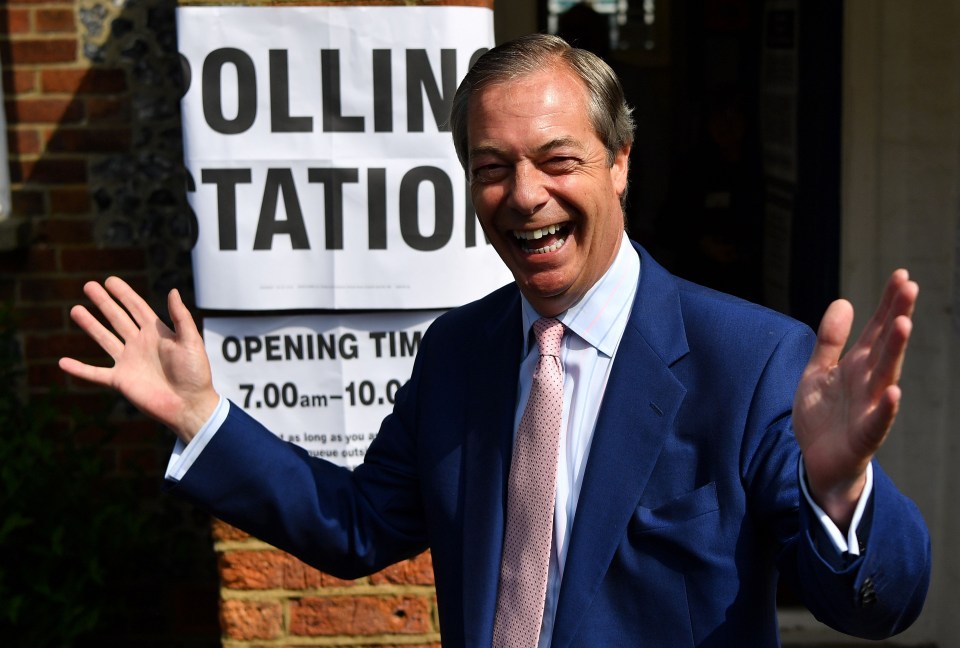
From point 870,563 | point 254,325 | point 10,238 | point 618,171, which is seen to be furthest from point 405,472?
point 10,238

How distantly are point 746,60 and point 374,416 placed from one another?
10.5 feet

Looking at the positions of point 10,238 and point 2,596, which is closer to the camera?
point 2,596

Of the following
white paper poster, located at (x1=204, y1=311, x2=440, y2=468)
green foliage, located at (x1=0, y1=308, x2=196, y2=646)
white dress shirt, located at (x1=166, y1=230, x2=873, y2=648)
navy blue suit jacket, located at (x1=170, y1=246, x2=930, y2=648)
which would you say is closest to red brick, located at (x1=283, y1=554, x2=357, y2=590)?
white paper poster, located at (x1=204, y1=311, x2=440, y2=468)

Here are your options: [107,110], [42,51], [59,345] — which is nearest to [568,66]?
[107,110]

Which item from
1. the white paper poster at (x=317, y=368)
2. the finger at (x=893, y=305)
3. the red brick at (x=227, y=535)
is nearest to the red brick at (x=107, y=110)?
A: the white paper poster at (x=317, y=368)

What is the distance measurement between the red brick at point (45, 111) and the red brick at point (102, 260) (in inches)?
16.7

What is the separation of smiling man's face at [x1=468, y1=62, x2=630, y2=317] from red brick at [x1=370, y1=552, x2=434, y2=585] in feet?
4.75

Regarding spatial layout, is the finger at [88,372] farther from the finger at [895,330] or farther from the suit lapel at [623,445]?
the finger at [895,330]

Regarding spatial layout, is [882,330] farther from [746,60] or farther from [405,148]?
[746,60]

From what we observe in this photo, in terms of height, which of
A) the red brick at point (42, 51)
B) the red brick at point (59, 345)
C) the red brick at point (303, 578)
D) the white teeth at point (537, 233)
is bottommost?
the red brick at point (303, 578)

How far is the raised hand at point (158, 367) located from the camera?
6.57ft

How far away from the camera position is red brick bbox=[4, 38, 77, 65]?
3.89 meters

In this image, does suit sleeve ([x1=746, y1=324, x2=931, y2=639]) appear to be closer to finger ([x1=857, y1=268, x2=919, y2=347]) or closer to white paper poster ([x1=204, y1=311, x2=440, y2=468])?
finger ([x1=857, y1=268, x2=919, y2=347])

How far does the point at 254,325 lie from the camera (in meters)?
3.22
